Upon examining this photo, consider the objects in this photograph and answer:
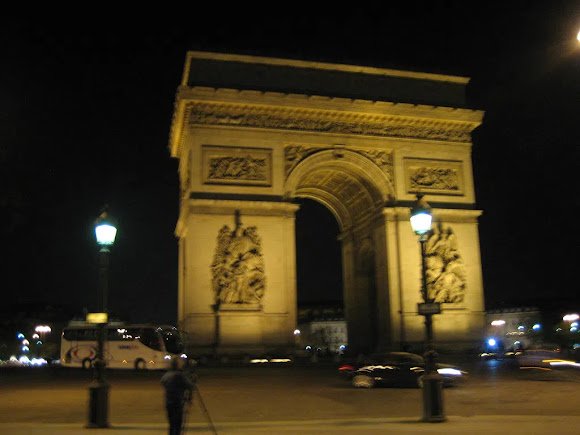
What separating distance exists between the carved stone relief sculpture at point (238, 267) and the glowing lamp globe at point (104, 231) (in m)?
16.7

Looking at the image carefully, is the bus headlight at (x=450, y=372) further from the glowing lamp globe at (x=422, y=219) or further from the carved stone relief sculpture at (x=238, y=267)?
the carved stone relief sculpture at (x=238, y=267)

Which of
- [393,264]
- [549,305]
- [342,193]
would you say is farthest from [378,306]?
[549,305]

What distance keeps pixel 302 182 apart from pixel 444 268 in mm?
8433

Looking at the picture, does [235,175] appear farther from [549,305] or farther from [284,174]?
[549,305]

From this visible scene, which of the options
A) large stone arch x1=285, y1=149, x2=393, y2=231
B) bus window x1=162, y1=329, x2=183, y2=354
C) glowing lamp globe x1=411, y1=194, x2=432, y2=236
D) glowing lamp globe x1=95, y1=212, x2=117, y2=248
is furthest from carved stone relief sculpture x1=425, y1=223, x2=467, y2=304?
glowing lamp globe x1=95, y1=212, x2=117, y2=248

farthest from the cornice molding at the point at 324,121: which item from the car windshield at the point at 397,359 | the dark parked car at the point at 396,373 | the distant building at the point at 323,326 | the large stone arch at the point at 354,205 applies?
the distant building at the point at 323,326

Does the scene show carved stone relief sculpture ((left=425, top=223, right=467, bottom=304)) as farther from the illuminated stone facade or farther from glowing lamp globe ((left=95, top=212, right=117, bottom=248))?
glowing lamp globe ((left=95, top=212, right=117, bottom=248))

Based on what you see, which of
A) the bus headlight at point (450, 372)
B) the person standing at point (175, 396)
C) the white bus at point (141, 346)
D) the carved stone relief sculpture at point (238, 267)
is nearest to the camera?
the person standing at point (175, 396)

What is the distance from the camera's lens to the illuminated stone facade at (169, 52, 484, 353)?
30891 mm

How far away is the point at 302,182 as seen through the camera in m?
36.5

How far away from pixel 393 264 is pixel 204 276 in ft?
29.5

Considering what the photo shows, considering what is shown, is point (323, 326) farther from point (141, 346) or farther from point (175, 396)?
point (175, 396)

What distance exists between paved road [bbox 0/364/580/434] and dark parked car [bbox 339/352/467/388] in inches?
12.9

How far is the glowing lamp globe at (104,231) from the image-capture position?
1380 centimetres
